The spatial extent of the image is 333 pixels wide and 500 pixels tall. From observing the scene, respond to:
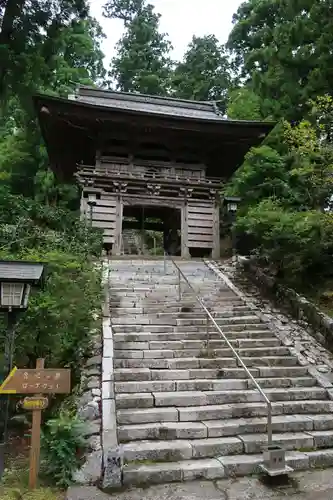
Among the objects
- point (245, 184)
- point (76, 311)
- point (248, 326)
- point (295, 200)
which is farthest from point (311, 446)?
point (245, 184)

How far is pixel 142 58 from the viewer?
33.5 meters

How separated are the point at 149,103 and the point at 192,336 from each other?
14797mm

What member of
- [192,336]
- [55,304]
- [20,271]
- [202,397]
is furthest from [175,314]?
[20,271]

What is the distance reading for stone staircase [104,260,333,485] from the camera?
13.9 ft

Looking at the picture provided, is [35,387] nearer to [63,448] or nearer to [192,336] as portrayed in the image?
[63,448]

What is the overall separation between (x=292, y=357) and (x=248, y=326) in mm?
1112

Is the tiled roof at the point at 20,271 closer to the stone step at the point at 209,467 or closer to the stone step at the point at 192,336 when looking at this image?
the stone step at the point at 209,467

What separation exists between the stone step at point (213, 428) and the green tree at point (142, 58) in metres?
30.4

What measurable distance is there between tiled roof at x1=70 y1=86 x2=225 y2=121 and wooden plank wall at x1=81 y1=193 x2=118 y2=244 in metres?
5.65

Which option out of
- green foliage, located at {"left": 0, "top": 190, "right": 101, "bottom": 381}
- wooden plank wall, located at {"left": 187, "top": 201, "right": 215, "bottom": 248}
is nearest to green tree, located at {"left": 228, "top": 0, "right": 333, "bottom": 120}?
wooden plank wall, located at {"left": 187, "top": 201, "right": 215, "bottom": 248}

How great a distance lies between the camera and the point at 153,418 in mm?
4754

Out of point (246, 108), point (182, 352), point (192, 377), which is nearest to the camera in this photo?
point (192, 377)

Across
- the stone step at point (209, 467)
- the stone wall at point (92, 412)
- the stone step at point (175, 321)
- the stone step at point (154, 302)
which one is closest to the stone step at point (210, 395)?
the stone wall at point (92, 412)

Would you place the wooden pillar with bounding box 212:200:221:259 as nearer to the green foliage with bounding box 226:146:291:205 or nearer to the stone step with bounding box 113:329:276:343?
the green foliage with bounding box 226:146:291:205
